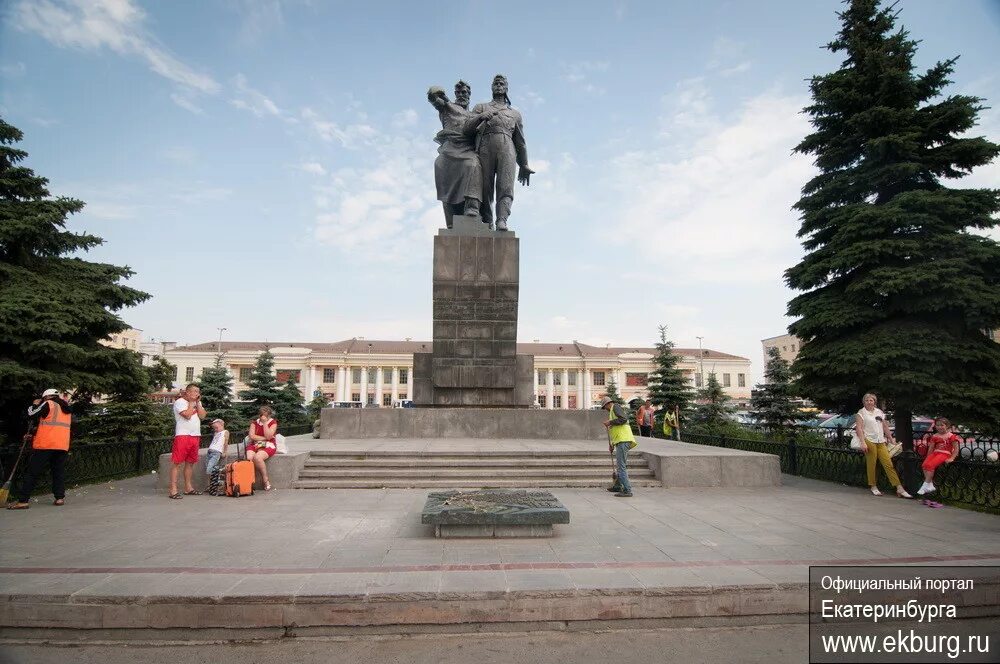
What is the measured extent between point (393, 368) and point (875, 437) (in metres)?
74.1

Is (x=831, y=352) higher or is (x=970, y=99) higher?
(x=970, y=99)

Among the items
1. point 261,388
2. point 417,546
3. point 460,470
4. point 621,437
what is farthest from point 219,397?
point 417,546

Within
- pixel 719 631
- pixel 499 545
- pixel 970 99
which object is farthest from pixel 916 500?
Result: pixel 970 99

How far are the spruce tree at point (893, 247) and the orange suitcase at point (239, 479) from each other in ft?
35.5

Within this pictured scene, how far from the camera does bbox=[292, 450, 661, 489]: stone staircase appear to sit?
8.88m

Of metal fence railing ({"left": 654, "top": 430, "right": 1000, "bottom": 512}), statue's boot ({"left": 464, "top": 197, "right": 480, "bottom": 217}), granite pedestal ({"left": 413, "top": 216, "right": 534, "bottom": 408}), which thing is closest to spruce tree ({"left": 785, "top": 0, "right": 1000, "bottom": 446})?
metal fence railing ({"left": 654, "top": 430, "right": 1000, "bottom": 512})

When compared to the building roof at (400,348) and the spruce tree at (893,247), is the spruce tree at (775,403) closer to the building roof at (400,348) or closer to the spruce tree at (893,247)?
the spruce tree at (893,247)

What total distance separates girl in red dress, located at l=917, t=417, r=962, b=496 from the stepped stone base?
5734 millimetres

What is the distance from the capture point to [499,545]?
5.36 metres

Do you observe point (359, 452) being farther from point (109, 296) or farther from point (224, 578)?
point (109, 296)

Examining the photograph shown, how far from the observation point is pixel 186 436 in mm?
8102

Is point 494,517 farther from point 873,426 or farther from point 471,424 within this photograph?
point 471,424

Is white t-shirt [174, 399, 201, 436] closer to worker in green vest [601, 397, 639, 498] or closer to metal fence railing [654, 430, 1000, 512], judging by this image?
worker in green vest [601, 397, 639, 498]

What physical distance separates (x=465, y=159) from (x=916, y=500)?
11.7m
